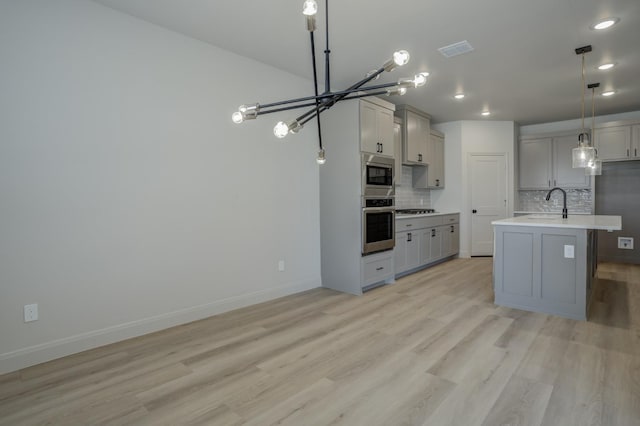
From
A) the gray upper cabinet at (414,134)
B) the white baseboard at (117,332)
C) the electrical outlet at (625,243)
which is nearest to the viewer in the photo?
the white baseboard at (117,332)

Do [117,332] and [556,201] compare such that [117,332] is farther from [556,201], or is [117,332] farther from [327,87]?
[556,201]

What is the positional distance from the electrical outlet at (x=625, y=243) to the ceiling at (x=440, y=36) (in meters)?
2.66

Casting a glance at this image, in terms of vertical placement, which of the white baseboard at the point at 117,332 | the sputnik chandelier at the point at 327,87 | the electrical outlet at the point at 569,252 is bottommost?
the white baseboard at the point at 117,332

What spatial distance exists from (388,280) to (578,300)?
6.82 ft

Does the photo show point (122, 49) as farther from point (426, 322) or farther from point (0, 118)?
point (426, 322)

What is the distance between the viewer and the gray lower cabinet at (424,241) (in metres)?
4.89

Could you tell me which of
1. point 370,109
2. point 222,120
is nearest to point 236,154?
point 222,120

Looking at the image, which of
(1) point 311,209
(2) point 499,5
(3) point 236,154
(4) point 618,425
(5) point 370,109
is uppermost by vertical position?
(2) point 499,5

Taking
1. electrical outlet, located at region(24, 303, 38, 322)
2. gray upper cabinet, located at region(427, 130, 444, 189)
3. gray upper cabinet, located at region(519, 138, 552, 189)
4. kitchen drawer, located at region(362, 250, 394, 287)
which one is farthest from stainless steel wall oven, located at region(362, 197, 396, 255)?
gray upper cabinet, located at region(519, 138, 552, 189)

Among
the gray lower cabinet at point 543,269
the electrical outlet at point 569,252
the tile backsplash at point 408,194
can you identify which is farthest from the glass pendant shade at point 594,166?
the tile backsplash at point 408,194

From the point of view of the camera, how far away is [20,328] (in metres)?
2.37

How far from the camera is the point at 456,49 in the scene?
3480 mm

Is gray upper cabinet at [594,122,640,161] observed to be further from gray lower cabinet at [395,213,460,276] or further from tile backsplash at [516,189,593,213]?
gray lower cabinet at [395,213,460,276]

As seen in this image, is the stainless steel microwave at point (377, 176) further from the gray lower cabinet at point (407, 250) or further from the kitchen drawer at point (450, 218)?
the kitchen drawer at point (450, 218)
